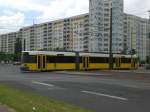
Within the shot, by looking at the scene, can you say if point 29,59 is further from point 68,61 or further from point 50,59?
point 68,61

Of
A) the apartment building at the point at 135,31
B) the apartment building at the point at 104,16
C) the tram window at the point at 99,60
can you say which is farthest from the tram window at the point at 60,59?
the apartment building at the point at 135,31

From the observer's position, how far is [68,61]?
185ft

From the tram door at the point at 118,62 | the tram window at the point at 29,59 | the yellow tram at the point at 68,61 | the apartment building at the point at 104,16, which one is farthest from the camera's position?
the apartment building at the point at 104,16

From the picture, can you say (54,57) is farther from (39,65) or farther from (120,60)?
(120,60)

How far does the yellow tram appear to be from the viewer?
2045 inches

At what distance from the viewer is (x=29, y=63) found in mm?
51844

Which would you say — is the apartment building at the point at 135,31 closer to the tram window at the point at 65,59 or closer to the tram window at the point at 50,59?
the tram window at the point at 65,59

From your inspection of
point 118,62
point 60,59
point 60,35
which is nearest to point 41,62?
point 60,59

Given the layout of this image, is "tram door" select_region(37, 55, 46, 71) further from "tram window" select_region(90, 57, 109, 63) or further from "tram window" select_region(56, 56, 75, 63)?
"tram window" select_region(90, 57, 109, 63)

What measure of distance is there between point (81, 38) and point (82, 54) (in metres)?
66.8

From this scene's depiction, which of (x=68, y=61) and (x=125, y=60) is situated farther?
(x=125, y=60)

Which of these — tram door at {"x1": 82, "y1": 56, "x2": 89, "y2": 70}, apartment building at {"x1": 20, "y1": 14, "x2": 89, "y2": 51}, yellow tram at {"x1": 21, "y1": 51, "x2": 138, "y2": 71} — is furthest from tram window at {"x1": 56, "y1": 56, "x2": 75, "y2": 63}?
apartment building at {"x1": 20, "y1": 14, "x2": 89, "y2": 51}

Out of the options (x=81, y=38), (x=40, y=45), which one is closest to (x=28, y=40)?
(x=40, y=45)

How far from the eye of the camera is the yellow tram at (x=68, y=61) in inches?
2045
